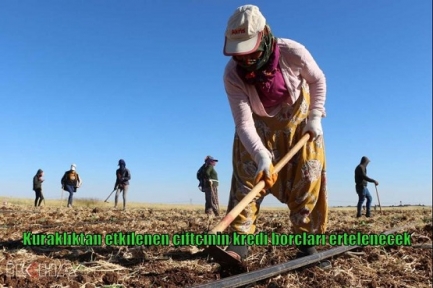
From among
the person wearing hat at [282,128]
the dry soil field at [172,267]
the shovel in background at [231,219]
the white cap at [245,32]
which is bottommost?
the dry soil field at [172,267]

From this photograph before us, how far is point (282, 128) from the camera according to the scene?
12.2ft

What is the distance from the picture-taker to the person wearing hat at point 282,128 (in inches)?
137

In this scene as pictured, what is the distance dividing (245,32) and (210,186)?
9.30m

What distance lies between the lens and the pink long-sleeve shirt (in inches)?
138

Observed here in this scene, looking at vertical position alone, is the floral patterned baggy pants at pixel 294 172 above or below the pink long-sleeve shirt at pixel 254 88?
below

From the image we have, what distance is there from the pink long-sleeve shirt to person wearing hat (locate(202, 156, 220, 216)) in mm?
8561

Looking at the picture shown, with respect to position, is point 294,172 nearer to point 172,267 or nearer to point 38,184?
point 172,267

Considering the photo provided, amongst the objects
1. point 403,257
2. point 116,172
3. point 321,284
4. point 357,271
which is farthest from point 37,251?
point 116,172

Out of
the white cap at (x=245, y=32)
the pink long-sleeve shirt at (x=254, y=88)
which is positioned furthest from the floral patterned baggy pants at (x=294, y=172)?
the white cap at (x=245, y=32)

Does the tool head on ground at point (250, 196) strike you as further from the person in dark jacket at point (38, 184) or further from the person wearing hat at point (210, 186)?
the person in dark jacket at point (38, 184)

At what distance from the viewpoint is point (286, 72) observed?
11.6 feet

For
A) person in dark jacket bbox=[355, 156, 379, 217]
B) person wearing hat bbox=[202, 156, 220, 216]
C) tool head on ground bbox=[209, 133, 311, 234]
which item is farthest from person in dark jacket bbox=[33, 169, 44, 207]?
tool head on ground bbox=[209, 133, 311, 234]

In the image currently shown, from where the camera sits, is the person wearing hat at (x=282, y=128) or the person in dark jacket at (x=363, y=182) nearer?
the person wearing hat at (x=282, y=128)

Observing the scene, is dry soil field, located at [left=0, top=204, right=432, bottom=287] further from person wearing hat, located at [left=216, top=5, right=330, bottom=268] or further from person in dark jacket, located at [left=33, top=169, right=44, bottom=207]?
person in dark jacket, located at [left=33, top=169, right=44, bottom=207]
